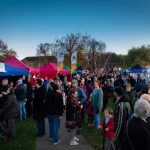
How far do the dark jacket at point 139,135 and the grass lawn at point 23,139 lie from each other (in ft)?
17.3

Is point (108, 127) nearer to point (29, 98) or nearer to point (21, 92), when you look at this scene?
point (21, 92)

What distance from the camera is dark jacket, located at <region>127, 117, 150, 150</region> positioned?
4582 mm

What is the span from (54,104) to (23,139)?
1.74 metres

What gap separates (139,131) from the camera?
4.59 metres

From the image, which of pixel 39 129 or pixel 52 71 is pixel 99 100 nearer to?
pixel 39 129

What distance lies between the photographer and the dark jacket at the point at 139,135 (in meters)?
4.58

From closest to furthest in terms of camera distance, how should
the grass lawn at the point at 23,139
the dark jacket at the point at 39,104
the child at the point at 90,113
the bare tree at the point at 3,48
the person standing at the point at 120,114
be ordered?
1. the person standing at the point at 120,114
2. the grass lawn at the point at 23,139
3. the dark jacket at the point at 39,104
4. the child at the point at 90,113
5. the bare tree at the point at 3,48

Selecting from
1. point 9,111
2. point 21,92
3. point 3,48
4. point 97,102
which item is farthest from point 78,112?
point 3,48

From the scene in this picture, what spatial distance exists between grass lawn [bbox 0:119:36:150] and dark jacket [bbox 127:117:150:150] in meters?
5.27

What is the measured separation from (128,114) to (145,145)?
77.2 inches

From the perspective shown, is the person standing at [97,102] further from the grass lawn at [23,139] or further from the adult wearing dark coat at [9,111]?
the adult wearing dark coat at [9,111]

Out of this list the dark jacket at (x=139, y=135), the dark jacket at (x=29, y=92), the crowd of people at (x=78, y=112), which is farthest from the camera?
the dark jacket at (x=29, y=92)

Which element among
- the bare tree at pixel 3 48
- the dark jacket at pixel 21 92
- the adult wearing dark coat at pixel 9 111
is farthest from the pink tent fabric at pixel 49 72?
the bare tree at pixel 3 48

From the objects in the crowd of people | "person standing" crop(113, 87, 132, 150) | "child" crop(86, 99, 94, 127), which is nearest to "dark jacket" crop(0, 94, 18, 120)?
the crowd of people
